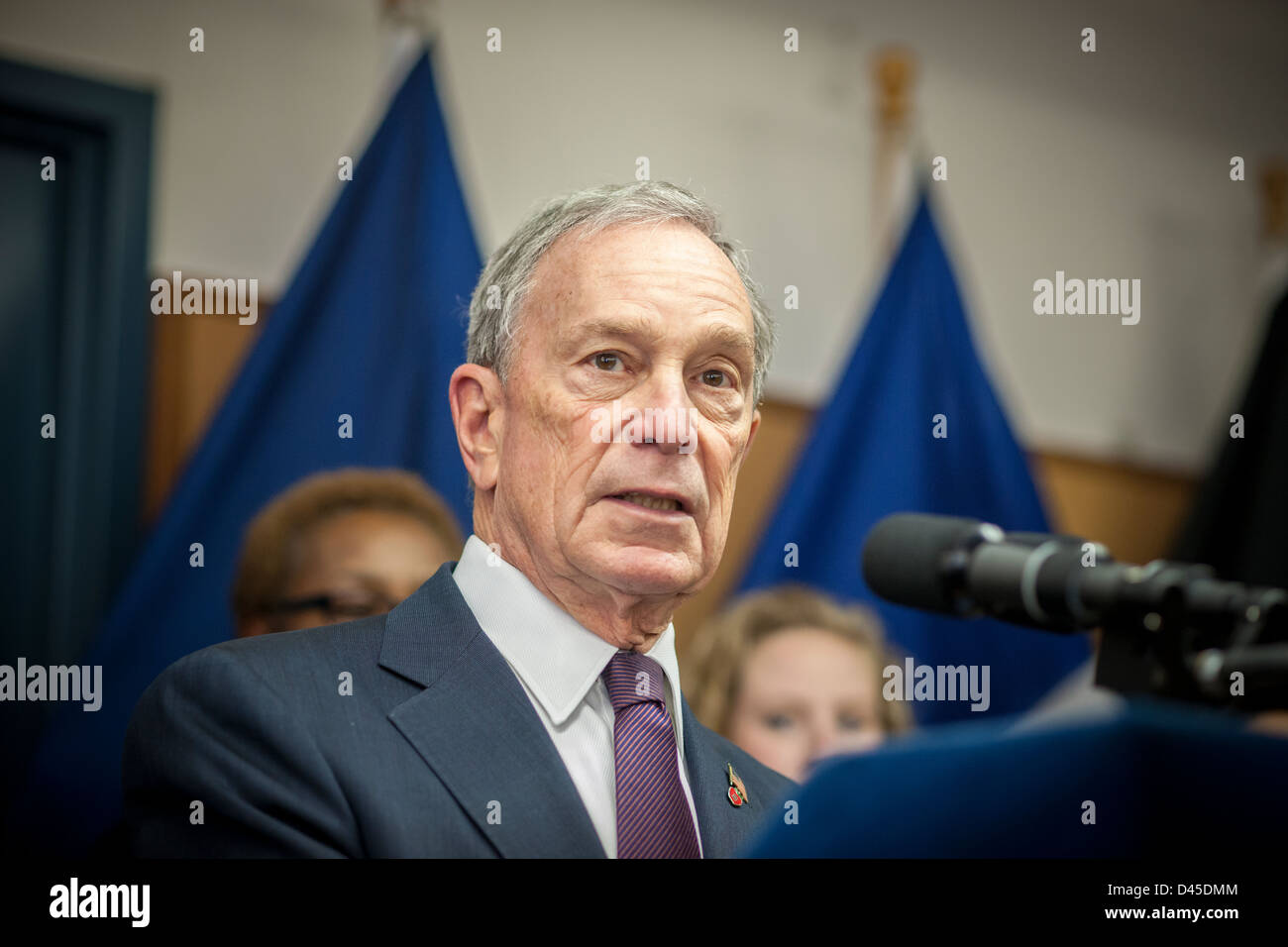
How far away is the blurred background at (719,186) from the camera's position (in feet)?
8.89

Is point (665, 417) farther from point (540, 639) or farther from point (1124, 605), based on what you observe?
point (1124, 605)

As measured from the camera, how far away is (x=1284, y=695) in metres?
1.01

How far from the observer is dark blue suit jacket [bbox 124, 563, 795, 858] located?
1.25 m

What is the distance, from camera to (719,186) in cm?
346

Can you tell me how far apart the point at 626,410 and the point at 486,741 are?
40cm

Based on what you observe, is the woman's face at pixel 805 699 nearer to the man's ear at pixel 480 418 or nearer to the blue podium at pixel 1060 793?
the man's ear at pixel 480 418

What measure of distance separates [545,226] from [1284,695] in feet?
3.21

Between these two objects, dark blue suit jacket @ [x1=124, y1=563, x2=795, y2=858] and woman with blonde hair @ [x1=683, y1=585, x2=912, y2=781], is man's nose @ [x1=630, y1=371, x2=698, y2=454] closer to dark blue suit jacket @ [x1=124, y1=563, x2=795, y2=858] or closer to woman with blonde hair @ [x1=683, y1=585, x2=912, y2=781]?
dark blue suit jacket @ [x1=124, y1=563, x2=795, y2=858]

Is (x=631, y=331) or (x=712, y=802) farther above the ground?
(x=631, y=331)

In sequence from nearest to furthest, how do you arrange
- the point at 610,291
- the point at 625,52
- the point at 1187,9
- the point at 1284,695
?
the point at 1284,695
the point at 610,291
the point at 625,52
the point at 1187,9

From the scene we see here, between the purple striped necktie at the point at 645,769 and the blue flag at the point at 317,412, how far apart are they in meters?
1.26

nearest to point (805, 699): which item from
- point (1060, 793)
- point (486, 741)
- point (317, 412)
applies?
point (317, 412)
